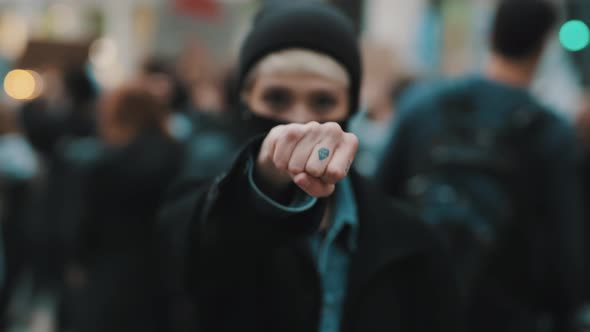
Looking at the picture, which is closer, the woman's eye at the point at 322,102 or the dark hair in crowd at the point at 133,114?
the woman's eye at the point at 322,102

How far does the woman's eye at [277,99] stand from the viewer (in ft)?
5.66

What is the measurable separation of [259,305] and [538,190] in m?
1.36

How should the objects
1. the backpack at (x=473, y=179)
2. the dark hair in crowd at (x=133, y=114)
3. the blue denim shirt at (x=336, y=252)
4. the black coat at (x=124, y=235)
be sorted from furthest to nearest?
the dark hair in crowd at (x=133, y=114) → the black coat at (x=124, y=235) → the backpack at (x=473, y=179) → the blue denim shirt at (x=336, y=252)

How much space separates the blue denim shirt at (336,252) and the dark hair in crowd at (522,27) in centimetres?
143

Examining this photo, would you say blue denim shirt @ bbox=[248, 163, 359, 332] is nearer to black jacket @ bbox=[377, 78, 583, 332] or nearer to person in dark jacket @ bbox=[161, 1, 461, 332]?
person in dark jacket @ bbox=[161, 1, 461, 332]

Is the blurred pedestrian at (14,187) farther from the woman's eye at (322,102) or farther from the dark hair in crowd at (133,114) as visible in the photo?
the woman's eye at (322,102)

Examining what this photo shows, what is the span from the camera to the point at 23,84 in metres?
6.50

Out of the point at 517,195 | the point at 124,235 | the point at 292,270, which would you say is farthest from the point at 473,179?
the point at 124,235

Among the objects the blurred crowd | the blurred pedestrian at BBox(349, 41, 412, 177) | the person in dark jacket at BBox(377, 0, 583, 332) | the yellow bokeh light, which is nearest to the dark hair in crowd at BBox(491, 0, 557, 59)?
the blurred crowd

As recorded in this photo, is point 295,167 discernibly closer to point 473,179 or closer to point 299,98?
point 299,98

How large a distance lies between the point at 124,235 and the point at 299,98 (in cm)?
233

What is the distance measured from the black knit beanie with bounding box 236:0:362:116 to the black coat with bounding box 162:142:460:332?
275 mm

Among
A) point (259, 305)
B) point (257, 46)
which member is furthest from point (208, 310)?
point (257, 46)

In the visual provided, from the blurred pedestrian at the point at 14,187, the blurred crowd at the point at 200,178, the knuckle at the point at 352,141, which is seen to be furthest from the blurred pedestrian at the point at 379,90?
the knuckle at the point at 352,141
